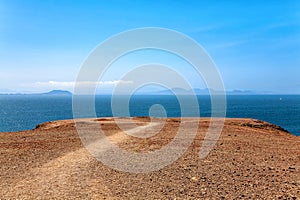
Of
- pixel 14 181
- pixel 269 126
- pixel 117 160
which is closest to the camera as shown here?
pixel 14 181

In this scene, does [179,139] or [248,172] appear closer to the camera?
[248,172]

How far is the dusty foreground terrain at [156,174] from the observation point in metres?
9.06

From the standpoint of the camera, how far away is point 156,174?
11.1 meters

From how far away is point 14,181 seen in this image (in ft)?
33.9

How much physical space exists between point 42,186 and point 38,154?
5.11m

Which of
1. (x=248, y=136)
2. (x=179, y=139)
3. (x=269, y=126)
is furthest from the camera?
(x=269, y=126)

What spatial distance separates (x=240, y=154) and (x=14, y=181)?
9449mm

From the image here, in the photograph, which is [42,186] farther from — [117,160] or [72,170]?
[117,160]

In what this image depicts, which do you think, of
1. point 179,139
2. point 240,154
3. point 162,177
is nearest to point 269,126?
point 179,139

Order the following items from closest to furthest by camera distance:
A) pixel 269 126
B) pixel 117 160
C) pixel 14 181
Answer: pixel 14 181
pixel 117 160
pixel 269 126

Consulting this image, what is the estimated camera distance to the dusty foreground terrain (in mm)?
9062

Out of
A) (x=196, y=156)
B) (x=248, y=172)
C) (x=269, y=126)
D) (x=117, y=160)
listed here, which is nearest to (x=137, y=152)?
(x=117, y=160)

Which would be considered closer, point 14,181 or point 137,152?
point 14,181

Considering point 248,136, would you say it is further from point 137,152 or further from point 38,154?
point 38,154
